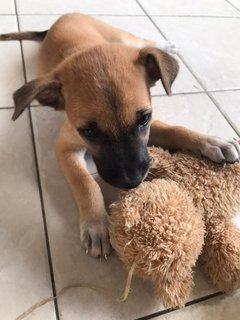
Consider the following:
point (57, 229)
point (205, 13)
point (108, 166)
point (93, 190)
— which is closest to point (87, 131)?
point (108, 166)

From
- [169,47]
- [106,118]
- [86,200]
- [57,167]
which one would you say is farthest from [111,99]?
[169,47]

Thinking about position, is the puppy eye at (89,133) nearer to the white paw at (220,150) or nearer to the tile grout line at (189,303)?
the white paw at (220,150)

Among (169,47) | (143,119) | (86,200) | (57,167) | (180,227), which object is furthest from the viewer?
(169,47)

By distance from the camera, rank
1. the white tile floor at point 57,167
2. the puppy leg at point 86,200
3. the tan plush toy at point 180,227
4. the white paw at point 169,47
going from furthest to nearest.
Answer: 1. the white paw at point 169,47
2. the puppy leg at point 86,200
3. the white tile floor at point 57,167
4. the tan plush toy at point 180,227

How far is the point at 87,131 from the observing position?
1149 millimetres

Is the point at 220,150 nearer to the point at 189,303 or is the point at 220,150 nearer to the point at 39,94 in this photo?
the point at 189,303

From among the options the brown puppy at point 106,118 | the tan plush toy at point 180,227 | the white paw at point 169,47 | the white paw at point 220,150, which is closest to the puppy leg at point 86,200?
the brown puppy at point 106,118

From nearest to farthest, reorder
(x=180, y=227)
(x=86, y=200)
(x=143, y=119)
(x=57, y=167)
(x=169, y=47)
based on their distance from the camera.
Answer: (x=180, y=227)
(x=143, y=119)
(x=86, y=200)
(x=57, y=167)
(x=169, y=47)

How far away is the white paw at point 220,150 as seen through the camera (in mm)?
1225

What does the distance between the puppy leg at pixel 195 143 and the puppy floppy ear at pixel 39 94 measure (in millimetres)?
423

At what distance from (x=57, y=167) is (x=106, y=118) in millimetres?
507

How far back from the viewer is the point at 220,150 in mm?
1246

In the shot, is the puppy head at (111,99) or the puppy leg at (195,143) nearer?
the puppy head at (111,99)

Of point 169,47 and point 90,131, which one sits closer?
point 90,131
